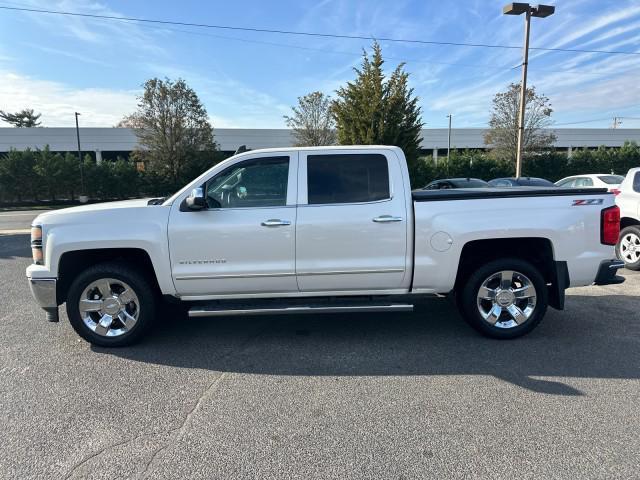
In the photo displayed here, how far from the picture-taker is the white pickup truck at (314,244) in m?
4.25

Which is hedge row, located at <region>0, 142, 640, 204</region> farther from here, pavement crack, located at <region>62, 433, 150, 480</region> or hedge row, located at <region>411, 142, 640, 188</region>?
pavement crack, located at <region>62, 433, 150, 480</region>

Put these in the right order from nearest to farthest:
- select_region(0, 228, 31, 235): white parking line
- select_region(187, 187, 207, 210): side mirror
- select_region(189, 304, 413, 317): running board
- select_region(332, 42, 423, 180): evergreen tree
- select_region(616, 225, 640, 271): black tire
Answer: select_region(187, 187, 207, 210): side mirror
select_region(189, 304, 413, 317): running board
select_region(616, 225, 640, 271): black tire
select_region(0, 228, 31, 235): white parking line
select_region(332, 42, 423, 180): evergreen tree

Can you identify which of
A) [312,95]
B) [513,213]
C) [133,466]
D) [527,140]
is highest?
[312,95]

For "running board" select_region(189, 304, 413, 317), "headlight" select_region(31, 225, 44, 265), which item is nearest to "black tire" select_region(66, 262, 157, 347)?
"headlight" select_region(31, 225, 44, 265)

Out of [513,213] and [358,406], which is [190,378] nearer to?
[358,406]

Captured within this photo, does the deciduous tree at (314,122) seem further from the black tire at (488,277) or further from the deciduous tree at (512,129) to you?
the black tire at (488,277)

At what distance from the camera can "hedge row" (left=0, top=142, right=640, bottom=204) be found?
2962 cm

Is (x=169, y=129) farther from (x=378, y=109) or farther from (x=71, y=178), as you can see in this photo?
(x=378, y=109)

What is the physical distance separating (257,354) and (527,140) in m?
32.8

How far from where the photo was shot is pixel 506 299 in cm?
449

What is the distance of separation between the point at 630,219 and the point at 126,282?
8180mm

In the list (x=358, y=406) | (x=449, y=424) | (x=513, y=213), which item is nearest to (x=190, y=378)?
(x=358, y=406)

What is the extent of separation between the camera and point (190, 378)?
3760 millimetres

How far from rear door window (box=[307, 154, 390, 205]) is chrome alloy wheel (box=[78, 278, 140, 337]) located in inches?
83.0
